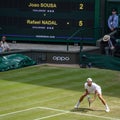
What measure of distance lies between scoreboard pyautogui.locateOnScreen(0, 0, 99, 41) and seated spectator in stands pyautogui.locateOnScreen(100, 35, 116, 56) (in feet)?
5.81

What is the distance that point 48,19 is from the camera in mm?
35656

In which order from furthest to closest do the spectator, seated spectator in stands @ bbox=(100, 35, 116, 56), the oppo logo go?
1. the spectator
2. the oppo logo
3. seated spectator in stands @ bbox=(100, 35, 116, 56)

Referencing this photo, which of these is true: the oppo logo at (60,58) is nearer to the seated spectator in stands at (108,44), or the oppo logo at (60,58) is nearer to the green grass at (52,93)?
the green grass at (52,93)

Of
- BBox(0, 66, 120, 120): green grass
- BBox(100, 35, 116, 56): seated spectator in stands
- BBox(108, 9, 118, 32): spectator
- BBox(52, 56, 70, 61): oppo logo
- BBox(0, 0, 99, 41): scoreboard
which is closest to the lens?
BBox(0, 66, 120, 120): green grass

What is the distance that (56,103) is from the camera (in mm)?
23906

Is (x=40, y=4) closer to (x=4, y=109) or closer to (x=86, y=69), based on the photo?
(x=86, y=69)

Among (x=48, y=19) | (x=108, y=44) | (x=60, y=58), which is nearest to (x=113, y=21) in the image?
(x=108, y=44)

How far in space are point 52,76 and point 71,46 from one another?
6.23 meters

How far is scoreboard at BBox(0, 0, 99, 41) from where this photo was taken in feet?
114

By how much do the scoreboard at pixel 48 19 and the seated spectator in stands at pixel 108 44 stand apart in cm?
177

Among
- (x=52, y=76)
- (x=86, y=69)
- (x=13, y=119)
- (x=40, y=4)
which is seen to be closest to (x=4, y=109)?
(x=13, y=119)

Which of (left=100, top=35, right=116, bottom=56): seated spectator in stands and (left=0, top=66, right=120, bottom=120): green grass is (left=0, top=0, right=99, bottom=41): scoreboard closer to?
(left=100, top=35, right=116, bottom=56): seated spectator in stands

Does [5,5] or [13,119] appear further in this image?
[5,5]

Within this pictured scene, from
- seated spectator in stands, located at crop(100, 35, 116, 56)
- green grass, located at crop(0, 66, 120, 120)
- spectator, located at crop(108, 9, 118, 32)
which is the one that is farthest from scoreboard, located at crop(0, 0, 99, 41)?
green grass, located at crop(0, 66, 120, 120)
